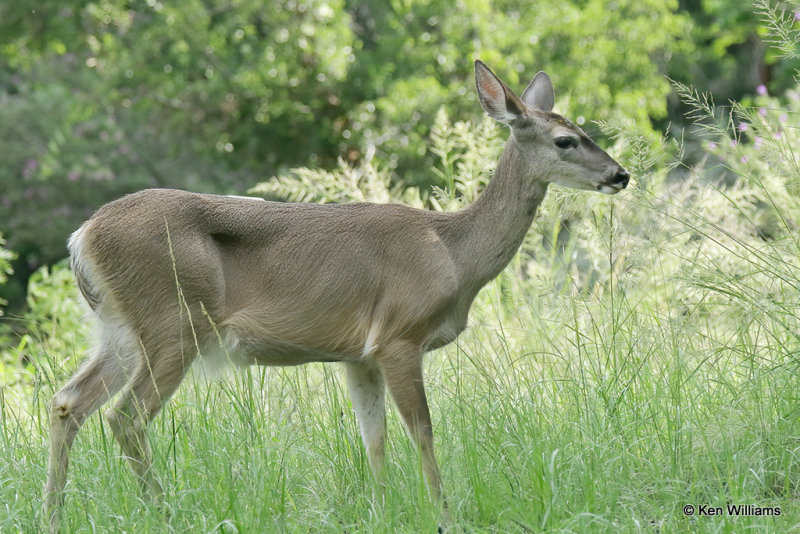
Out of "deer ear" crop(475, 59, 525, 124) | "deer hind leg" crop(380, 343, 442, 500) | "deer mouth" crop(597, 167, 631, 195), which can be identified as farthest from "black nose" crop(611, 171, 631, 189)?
"deer hind leg" crop(380, 343, 442, 500)

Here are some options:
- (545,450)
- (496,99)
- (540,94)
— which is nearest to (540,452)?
(545,450)

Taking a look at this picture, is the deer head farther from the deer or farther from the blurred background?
the blurred background

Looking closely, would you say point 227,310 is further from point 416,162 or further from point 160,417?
point 416,162

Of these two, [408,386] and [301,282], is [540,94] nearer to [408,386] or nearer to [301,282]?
[301,282]

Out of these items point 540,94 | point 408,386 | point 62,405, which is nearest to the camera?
point 62,405

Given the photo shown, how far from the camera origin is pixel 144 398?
4.25 m

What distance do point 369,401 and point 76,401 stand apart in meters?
1.25

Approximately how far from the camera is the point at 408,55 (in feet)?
42.5

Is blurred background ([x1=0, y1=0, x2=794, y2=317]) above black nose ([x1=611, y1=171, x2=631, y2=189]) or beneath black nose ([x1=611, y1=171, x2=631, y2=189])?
above

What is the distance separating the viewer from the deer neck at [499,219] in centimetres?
468

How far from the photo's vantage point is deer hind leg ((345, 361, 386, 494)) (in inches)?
183

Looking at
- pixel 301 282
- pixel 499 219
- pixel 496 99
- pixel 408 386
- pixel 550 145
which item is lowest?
pixel 408 386

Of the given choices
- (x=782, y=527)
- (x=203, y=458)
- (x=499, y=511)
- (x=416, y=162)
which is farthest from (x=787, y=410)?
(x=416, y=162)

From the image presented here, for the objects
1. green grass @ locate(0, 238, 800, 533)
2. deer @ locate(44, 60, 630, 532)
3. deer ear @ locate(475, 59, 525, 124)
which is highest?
deer ear @ locate(475, 59, 525, 124)
